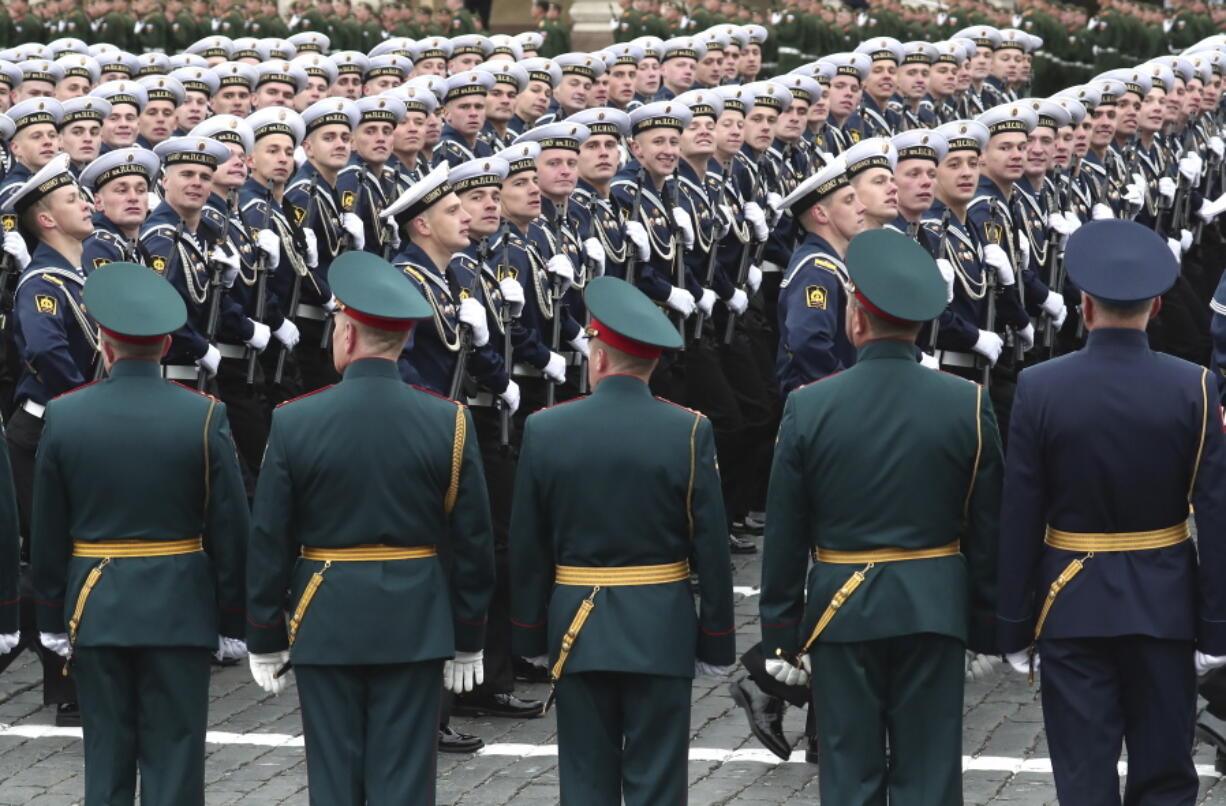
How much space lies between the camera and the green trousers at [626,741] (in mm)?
6203

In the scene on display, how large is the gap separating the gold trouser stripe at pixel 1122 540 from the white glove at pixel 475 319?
9.82 feet

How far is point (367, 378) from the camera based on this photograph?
625 cm

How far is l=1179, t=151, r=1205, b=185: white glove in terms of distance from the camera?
1434cm

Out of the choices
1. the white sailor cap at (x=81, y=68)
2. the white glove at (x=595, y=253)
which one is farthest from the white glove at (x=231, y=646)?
the white sailor cap at (x=81, y=68)

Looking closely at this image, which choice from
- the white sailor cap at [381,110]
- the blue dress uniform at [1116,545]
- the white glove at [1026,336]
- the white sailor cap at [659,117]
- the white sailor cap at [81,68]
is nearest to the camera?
the blue dress uniform at [1116,545]

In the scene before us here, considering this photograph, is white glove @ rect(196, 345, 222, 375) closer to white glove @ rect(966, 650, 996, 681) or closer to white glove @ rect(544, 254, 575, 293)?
white glove @ rect(544, 254, 575, 293)

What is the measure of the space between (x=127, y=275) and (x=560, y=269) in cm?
320

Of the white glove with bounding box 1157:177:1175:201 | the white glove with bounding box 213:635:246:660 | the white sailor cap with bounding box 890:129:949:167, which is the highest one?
the white sailor cap with bounding box 890:129:949:167

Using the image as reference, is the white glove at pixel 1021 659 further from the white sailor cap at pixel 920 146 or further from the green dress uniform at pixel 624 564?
the white sailor cap at pixel 920 146

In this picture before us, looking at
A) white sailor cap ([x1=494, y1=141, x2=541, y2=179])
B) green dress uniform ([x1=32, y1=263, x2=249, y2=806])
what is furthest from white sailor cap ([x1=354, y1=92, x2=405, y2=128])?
green dress uniform ([x1=32, y1=263, x2=249, y2=806])

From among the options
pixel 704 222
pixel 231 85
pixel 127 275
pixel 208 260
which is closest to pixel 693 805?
pixel 127 275

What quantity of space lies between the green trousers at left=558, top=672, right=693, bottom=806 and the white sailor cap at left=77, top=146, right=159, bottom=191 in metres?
4.25

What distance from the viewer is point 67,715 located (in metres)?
8.41

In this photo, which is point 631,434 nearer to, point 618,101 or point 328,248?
point 328,248
